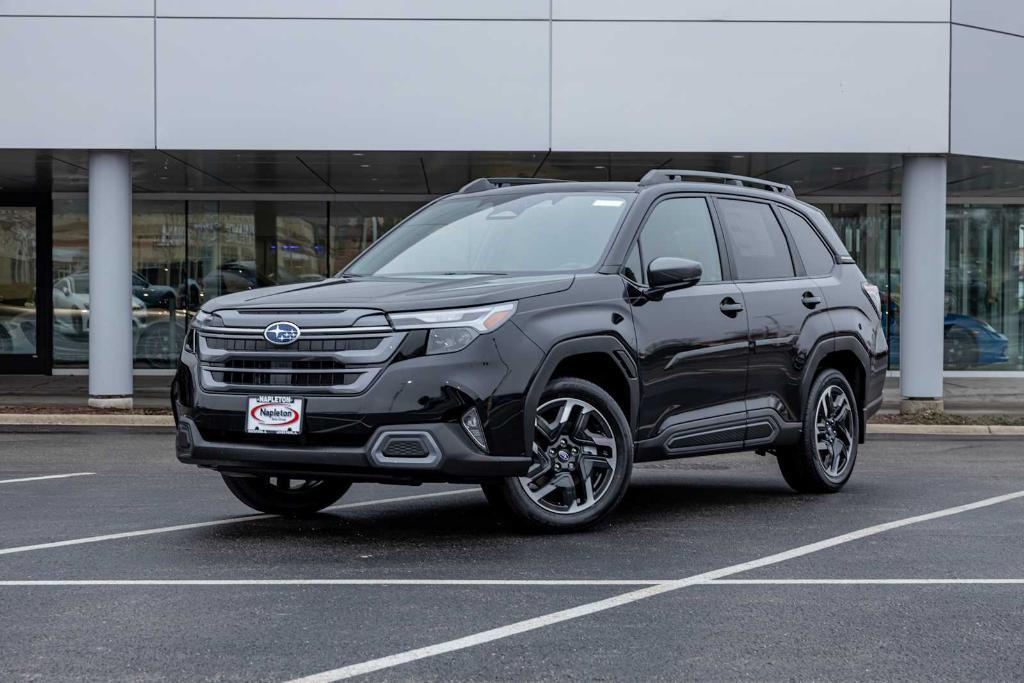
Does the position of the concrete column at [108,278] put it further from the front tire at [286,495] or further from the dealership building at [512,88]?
the front tire at [286,495]

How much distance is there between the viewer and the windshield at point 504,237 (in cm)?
796

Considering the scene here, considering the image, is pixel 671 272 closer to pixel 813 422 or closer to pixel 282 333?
pixel 813 422

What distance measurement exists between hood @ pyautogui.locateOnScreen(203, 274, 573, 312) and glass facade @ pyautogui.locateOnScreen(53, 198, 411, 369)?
15.7m

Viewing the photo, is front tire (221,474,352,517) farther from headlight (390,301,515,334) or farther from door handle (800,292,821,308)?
door handle (800,292,821,308)

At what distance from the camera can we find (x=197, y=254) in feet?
76.6

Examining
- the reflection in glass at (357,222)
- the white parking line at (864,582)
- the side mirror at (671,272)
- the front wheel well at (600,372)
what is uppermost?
the reflection in glass at (357,222)

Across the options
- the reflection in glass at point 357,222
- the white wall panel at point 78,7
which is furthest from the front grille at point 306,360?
the reflection in glass at point 357,222

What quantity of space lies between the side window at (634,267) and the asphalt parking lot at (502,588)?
1394 mm

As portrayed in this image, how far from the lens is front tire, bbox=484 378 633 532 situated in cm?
723

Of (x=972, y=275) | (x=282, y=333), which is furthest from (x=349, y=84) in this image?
(x=972, y=275)

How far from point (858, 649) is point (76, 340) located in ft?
65.5

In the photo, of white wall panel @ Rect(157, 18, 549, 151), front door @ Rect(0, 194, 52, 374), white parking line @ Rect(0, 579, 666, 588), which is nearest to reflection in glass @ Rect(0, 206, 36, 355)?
front door @ Rect(0, 194, 52, 374)

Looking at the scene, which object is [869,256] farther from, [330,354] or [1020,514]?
[330,354]

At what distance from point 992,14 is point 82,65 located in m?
10.8
